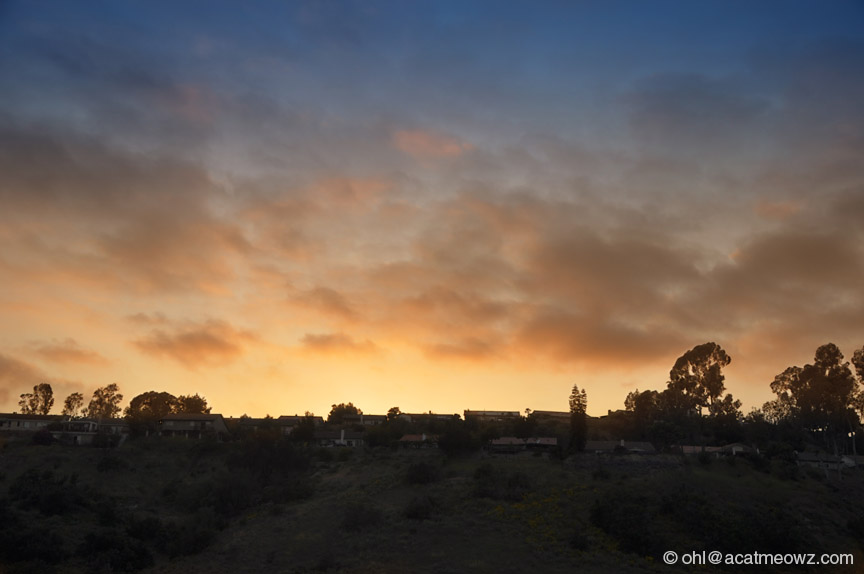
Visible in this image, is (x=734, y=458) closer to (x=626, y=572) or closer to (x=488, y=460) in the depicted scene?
(x=488, y=460)

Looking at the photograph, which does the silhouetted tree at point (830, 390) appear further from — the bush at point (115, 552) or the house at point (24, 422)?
the house at point (24, 422)

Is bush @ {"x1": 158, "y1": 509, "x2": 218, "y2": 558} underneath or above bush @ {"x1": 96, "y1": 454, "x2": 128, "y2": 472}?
underneath

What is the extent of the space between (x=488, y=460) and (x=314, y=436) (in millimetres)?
41731

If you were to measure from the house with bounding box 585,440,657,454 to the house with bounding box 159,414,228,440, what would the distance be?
69.0m

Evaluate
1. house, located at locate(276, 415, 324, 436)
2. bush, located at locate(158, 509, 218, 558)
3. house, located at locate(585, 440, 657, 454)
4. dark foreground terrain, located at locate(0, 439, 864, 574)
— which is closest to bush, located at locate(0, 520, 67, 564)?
dark foreground terrain, located at locate(0, 439, 864, 574)

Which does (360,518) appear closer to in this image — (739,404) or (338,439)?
(338,439)

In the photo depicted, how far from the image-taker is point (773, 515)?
61.8 m

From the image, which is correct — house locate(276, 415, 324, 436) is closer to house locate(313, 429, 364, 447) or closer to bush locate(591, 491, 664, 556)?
house locate(313, 429, 364, 447)

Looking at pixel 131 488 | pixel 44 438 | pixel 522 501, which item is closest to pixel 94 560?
pixel 131 488

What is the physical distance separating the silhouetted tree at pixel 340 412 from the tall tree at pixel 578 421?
68508 mm

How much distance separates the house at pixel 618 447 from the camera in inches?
3644

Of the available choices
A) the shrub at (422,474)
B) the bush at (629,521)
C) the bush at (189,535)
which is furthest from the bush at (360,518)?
the bush at (629,521)

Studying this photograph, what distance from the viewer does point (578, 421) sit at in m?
98.9

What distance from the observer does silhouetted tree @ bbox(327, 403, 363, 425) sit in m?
163
